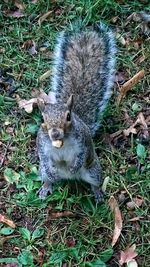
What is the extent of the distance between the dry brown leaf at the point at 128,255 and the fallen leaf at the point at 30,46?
5.09 ft

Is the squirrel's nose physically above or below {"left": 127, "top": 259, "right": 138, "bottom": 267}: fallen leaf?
above

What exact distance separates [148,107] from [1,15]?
4.14ft

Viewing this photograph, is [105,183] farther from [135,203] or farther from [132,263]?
[132,263]

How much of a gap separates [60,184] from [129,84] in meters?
0.79

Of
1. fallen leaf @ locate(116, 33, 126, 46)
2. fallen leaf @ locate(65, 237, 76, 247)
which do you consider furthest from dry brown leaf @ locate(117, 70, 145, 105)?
fallen leaf @ locate(65, 237, 76, 247)

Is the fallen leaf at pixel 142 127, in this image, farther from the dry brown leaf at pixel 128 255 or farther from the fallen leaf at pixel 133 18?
the fallen leaf at pixel 133 18

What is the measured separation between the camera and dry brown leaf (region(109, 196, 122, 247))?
3.14 meters

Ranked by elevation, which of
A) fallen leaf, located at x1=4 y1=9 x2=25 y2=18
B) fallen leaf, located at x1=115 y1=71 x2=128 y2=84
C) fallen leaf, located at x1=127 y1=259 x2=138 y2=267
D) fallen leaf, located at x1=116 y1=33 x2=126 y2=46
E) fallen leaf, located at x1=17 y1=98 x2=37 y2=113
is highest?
fallen leaf, located at x1=4 y1=9 x2=25 y2=18

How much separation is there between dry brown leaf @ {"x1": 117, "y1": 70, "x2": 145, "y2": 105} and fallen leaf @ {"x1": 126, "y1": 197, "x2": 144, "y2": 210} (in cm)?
67

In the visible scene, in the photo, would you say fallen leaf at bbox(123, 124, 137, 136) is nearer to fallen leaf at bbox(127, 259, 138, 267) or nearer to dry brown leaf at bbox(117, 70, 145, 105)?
dry brown leaf at bbox(117, 70, 145, 105)

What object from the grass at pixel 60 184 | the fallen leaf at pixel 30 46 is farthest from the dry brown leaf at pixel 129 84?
the fallen leaf at pixel 30 46

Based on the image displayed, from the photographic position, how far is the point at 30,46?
4129mm

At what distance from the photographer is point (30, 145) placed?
3.59 meters

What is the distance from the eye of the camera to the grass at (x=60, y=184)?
3.14 meters
